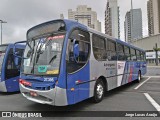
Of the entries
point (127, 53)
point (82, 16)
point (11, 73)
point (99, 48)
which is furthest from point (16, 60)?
point (82, 16)

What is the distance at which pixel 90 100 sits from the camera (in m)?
7.82

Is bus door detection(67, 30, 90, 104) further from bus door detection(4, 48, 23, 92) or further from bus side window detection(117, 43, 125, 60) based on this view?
bus door detection(4, 48, 23, 92)

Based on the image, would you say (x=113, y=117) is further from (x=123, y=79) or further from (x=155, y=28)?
(x=155, y=28)

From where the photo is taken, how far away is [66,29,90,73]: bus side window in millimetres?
5898

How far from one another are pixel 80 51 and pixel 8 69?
5.10m

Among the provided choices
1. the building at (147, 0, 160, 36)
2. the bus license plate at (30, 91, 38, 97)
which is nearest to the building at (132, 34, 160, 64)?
the building at (147, 0, 160, 36)

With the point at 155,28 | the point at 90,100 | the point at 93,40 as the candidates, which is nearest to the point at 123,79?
the point at 90,100

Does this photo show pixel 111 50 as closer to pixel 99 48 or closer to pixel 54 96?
pixel 99 48

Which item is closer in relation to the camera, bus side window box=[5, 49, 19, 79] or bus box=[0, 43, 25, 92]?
bus box=[0, 43, 25, 92]

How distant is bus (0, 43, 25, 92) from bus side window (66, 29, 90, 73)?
14.1 feet

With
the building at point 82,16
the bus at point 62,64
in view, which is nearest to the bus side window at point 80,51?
the bus at point 62,64

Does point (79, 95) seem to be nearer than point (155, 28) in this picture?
Yes

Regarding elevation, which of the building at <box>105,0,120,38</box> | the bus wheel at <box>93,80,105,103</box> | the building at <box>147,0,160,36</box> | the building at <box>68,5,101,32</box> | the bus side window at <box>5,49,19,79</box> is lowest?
the bus wheel at <box>93,80,105,103</box>

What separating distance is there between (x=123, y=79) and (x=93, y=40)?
162 inches
